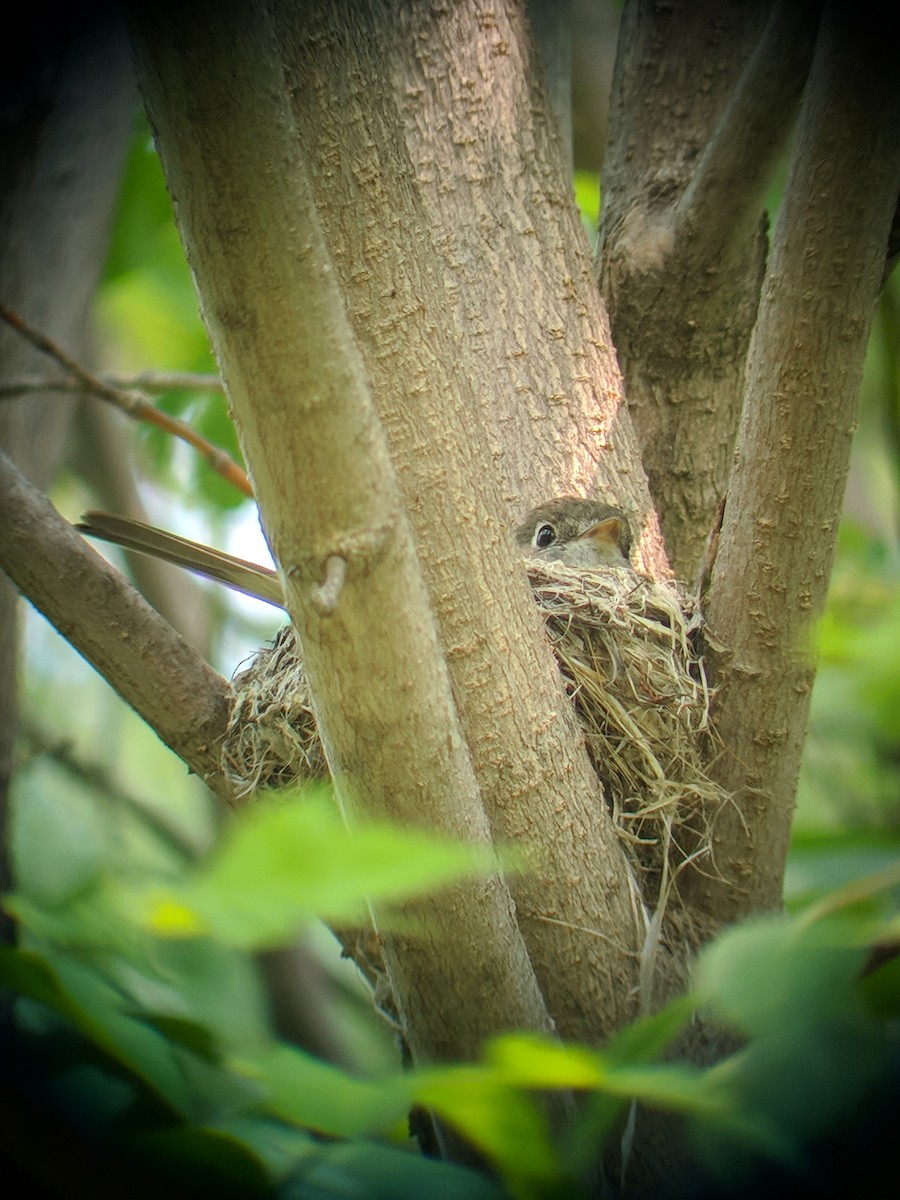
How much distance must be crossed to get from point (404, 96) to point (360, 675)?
164cm

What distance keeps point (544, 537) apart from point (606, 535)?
164mm

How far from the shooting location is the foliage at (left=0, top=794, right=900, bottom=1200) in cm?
55

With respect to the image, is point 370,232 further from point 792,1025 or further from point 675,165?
point 792,1025

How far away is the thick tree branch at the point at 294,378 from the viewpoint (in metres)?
1.11

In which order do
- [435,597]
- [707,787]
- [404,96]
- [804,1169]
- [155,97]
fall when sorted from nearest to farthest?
[804,1169] < [155,97] < [435,597] < [707,787] < [404,96]

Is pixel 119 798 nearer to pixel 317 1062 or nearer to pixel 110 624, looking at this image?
pixel 110 624

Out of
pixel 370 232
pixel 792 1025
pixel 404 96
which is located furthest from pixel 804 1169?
pixel 404 96

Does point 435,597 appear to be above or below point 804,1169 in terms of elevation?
above

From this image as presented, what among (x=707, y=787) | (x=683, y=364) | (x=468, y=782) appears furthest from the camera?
(x=683, y=364)

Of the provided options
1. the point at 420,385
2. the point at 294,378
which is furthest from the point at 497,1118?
the point at 420,385

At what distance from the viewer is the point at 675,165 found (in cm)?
251

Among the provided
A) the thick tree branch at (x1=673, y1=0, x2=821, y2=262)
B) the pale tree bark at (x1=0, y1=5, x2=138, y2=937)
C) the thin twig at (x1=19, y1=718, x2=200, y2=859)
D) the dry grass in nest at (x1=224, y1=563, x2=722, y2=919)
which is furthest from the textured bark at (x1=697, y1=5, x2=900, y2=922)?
the thin twig at (x1=19, y1=718, x2=200, y2=859)

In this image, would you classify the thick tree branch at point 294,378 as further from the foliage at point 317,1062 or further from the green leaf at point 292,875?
the green leaf at point 292,875

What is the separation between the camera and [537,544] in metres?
2.50
